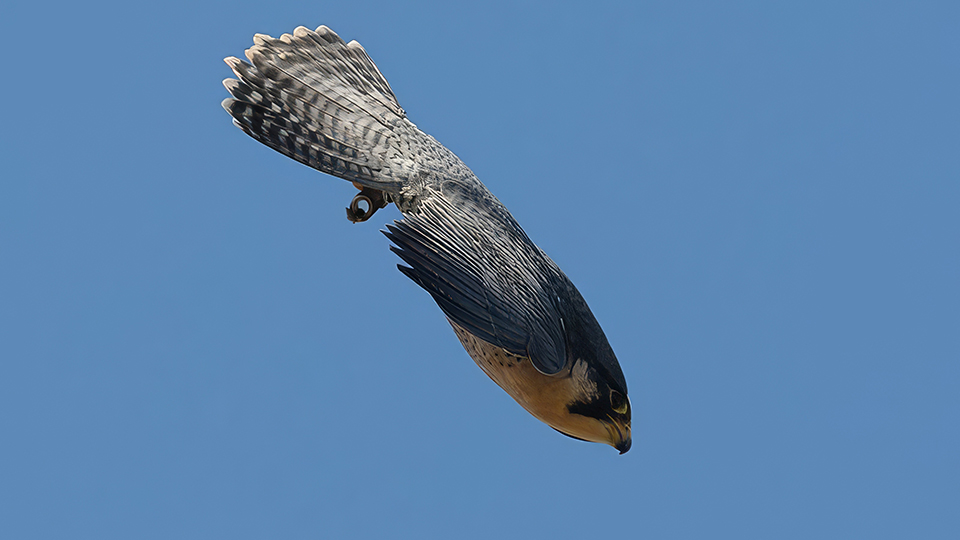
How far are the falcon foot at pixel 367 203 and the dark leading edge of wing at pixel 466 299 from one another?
2.84 feet

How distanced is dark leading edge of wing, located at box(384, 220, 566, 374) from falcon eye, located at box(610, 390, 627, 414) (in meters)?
0.49

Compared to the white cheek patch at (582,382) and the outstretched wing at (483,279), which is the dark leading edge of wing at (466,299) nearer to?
the outstretched wing at (483,279)

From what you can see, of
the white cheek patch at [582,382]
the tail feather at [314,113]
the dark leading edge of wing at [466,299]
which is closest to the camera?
the dark leading edge of wing at [466,299]

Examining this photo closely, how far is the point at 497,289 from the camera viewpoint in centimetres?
564

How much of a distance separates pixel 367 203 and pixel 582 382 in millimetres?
1466

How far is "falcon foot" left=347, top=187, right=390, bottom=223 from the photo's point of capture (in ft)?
21.3

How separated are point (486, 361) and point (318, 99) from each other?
151 cm

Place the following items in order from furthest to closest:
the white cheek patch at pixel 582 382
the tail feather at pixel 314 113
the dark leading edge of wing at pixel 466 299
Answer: the tail feather at pixel 314 113
the white cheek patch at pixel 582 382
the dark leading edge of wing at pixel 466 299

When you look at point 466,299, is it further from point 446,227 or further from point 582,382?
point 582,382

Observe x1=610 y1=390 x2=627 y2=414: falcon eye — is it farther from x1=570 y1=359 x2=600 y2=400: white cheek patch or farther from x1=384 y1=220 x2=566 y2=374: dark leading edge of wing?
x1=384 y1=220 x2=566 y2=374: dark leading edge of wing

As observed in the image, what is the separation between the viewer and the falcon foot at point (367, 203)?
256 inches

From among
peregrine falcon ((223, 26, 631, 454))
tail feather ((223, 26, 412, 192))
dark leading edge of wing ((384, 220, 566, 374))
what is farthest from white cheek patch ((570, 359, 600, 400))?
tail feather ((223, 26, 412, 192))

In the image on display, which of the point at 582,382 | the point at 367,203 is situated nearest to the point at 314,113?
the point at 367,203

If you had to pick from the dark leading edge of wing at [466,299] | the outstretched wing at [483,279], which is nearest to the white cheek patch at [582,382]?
the outstretched wing at [483,279]
